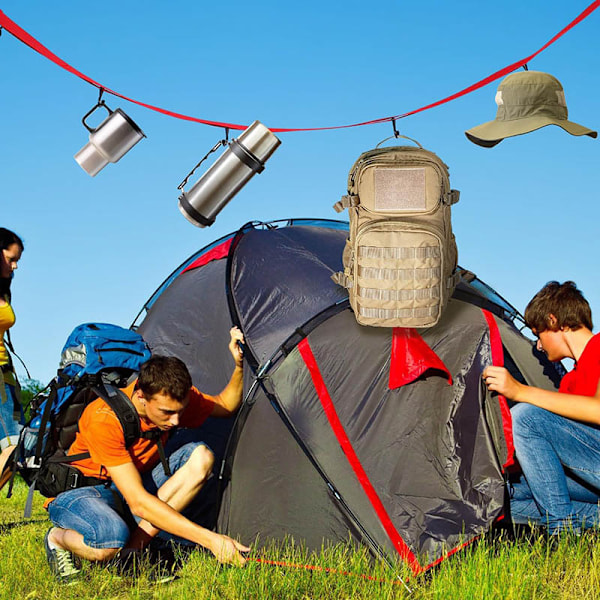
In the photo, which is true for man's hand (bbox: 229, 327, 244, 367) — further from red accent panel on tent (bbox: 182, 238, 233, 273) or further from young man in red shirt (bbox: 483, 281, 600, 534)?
young man in red shirt (bbox: 483, 281, 600, 534)

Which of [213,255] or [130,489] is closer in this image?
[130,489]

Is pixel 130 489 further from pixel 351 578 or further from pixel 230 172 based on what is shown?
pixel 230 172

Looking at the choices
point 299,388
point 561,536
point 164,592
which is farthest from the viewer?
point 299,388

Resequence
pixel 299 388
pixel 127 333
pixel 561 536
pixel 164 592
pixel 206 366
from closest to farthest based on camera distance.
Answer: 1. pixel 164 592
2. pixel 561 536
3. pixel 299 388
4. pixel 127 333
5. pixel 206 366

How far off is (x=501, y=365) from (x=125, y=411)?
232 cm

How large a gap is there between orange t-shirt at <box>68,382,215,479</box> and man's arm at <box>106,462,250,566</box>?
8 centimetres

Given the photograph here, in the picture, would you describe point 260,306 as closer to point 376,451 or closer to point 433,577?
point 376,451

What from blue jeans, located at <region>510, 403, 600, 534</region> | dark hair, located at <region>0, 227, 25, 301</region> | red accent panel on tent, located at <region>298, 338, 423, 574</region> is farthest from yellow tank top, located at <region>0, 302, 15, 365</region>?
blue jeans, located at <region>510, 403, 600, 534</region>

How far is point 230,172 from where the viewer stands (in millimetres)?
5293

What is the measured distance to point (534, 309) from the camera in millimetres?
5098

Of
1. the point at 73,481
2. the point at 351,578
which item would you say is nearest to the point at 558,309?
the point at 351,578

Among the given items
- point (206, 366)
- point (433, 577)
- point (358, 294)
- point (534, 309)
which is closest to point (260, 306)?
point (206, 366)

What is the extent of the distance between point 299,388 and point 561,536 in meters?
1.78

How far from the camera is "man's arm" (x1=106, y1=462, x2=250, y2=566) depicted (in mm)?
4227
